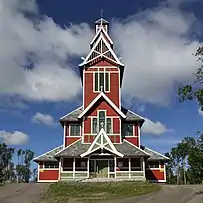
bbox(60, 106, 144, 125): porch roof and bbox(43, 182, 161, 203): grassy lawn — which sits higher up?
bbox(60, 106, 144, 125): porch roof

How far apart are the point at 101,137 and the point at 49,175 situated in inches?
306

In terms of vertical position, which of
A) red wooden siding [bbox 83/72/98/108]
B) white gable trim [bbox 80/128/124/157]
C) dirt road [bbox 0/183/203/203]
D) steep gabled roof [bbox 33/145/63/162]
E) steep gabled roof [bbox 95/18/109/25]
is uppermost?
steep gabled roof [bbox 95/18/109/25]

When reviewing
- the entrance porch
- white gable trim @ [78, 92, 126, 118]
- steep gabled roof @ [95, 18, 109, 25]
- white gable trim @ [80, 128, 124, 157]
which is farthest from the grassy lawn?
Result: steep gabled roof @ [95, 18, 109, 25]

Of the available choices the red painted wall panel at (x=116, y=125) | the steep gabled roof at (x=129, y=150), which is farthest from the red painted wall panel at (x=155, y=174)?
the red painted wall panel at (x=116, y=125)

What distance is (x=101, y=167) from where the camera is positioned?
3400 centimetres

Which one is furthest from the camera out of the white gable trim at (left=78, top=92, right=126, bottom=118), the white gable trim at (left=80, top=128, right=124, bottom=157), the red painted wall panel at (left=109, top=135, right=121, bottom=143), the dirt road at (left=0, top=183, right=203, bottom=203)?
the white gable trim at (left=78, top=92, right=126, bottom=118)

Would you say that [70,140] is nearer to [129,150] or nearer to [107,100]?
[107,100]

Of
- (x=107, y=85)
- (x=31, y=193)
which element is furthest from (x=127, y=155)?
(x=31, y=193)

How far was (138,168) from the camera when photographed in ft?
112

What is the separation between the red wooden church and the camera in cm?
3322

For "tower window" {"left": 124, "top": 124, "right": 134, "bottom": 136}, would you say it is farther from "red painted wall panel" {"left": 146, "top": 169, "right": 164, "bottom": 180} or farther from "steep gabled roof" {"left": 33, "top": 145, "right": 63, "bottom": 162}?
"steep gabled roof" {"left": 33, "top": 145, "right": 63, "bottom": 162}

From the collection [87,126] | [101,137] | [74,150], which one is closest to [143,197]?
[101,137]

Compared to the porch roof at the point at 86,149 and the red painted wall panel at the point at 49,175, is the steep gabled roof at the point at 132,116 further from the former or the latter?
the red painted wall panel at the point at 49,175

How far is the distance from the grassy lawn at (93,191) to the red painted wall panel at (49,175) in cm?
977
